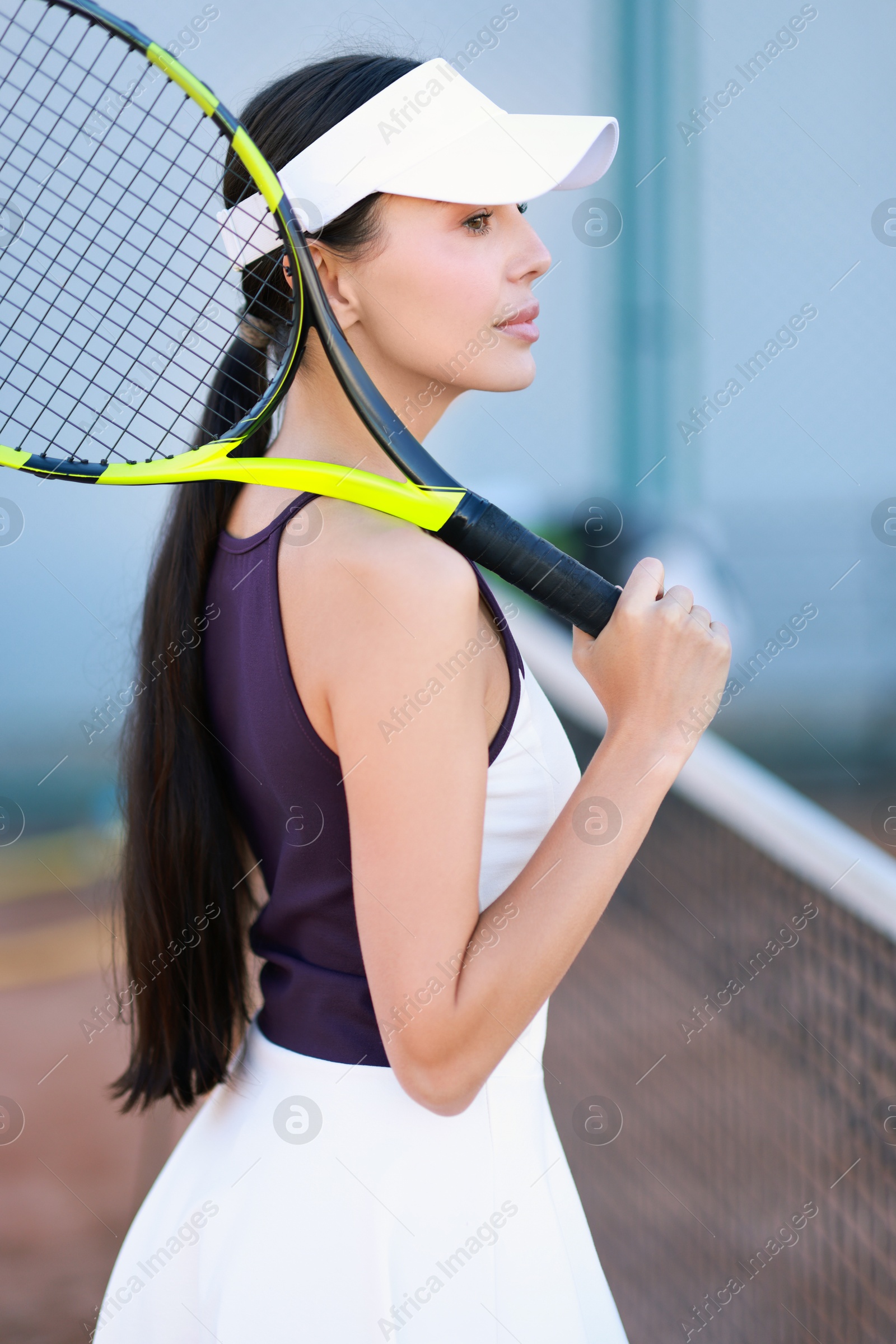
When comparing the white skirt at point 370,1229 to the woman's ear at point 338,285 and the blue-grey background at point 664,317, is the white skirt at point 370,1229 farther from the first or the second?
the blue-grey background at point 664,317

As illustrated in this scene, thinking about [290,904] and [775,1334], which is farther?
[775,1334]

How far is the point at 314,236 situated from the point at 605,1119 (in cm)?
223

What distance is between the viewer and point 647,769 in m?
0.82

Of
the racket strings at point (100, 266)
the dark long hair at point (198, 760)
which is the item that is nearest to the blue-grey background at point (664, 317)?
the racket strings at point (100, 266)

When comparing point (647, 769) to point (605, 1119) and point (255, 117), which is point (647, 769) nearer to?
point (255, 117)

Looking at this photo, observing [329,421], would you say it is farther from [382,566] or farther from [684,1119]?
[684,1119]

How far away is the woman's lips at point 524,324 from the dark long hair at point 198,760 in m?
0.12

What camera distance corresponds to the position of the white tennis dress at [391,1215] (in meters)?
0.84

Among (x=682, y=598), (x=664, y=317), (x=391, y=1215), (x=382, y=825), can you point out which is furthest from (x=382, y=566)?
(x=664, y=317)

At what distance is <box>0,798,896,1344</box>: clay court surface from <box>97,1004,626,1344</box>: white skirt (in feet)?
2.57

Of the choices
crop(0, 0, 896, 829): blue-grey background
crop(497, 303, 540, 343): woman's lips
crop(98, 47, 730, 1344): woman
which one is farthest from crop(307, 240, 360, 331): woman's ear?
crop(0, 0, 896, 829): blue-grey background

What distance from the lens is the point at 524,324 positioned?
3.06 ft

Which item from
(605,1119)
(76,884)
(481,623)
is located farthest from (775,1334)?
(76,884)

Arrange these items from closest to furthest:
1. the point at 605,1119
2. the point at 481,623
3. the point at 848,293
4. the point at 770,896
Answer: the point at 481,623 < the point at 605,1119 < the point at 770,896 < the point at 848,293
